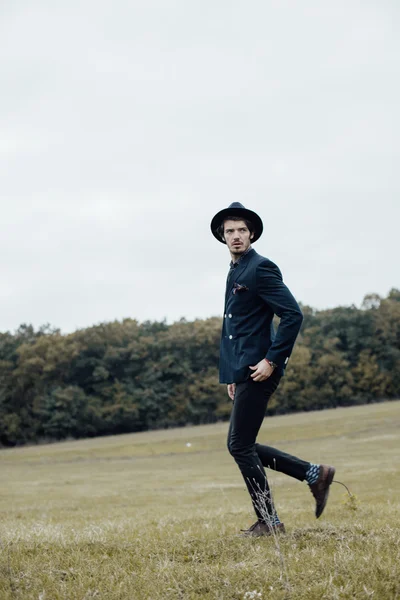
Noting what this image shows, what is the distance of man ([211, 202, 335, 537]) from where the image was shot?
5457mm

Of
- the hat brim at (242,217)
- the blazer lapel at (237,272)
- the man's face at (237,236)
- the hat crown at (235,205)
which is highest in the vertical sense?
the hat crown at (235,205)

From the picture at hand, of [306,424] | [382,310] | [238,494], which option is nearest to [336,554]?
[238,494]

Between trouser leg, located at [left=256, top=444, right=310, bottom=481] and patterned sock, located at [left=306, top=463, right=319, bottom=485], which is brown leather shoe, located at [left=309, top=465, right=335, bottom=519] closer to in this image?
patterned sock, located at [left=306, top=463, right=319, bottom=485]

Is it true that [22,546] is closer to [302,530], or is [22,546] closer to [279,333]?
[302,530]

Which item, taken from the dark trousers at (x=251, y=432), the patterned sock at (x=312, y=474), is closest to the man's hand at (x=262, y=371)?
the dark trousers at (x=251, y=432)

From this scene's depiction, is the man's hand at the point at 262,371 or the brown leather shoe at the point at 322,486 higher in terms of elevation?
the man's hand at the point at 262,371

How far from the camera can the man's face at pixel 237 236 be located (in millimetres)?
5949

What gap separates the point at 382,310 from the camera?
7944cm

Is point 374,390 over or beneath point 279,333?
beneath

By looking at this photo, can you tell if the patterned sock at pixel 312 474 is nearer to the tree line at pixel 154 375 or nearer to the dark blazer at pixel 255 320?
the dark blazer at pixel 255 320

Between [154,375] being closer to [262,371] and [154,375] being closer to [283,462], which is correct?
[283,462]

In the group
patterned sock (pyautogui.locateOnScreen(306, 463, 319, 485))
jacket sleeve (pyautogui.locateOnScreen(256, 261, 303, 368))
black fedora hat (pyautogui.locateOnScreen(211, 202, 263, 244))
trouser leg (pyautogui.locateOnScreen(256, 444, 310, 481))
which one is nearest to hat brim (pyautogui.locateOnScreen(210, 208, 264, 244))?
black fedora hat (pyautogui.locateOnScreen(211, 202, 263, 244))

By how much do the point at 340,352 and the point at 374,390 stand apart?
590cm

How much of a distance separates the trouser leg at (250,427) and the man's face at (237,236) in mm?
1241
